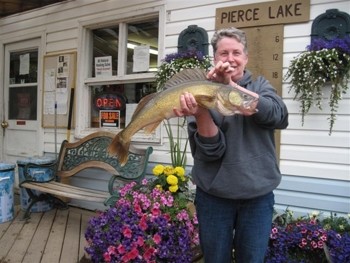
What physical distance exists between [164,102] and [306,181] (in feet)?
6.91

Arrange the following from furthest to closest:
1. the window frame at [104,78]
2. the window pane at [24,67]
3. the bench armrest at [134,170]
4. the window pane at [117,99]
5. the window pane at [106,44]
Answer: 1. the window pane at [24,67]
2. the window pane at [106,44]
3. the window pane at [117,99]
4. the window frame at [104,78]
5. the bench armrest at [134,170]

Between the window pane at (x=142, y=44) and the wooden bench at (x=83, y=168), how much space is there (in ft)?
2.79

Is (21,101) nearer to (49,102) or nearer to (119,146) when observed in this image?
(49,102)

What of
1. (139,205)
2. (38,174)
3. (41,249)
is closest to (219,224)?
(139,205)

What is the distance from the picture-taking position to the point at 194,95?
143cm

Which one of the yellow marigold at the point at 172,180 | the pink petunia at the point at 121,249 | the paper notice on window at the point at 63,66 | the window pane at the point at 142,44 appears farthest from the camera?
the paper notice on window at the point at 63,66

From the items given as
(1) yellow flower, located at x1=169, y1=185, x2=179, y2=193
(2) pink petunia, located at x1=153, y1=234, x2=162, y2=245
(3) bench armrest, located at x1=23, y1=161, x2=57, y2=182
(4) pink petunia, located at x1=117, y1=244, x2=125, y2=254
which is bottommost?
(4) pink petunia, located at x1=117, y1=244, x2=125, y2=254

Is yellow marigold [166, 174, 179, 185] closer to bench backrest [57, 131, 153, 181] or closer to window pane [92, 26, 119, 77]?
bench backrest [57, 131, 153, 181]

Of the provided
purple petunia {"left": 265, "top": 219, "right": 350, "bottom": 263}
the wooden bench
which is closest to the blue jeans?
purple petunia {"left": 265, "top": 219, "right": 350, "bottom": 263}

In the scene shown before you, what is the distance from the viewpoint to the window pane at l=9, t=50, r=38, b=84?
5348 mm

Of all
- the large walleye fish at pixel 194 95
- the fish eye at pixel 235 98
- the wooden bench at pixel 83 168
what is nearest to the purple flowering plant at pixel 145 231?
the wooden bench at pixel 83 168

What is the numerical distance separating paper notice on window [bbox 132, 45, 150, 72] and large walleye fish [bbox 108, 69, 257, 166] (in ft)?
8.29

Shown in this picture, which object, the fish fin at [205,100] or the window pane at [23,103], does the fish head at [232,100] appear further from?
the window pane at [23,103]

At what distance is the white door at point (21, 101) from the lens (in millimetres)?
5246
